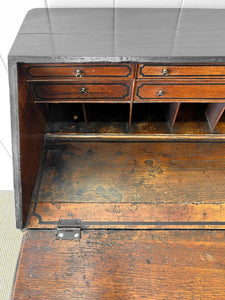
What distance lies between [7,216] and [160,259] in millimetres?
1404

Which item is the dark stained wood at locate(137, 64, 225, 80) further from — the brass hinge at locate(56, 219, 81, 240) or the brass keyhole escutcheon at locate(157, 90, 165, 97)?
the brass hinge at locate(56, 219, 81, 240)

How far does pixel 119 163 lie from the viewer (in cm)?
121

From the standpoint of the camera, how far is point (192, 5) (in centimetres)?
117

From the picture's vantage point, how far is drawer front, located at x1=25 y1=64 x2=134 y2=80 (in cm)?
94

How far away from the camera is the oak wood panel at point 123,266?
89 cm

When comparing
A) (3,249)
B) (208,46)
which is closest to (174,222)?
(208,46)

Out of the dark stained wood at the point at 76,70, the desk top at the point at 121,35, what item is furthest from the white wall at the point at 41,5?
the dark stained wood at the point at 76,70

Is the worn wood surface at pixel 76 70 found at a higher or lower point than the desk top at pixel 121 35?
lower

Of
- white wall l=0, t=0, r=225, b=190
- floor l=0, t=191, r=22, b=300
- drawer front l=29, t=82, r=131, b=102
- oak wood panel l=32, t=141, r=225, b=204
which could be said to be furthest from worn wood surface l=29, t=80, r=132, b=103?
floor l=0, t=191, r=22, b=300

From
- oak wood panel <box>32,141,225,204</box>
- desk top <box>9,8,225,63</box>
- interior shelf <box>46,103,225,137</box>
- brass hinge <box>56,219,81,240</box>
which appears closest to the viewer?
desk top <box>9,8,225,63</box>

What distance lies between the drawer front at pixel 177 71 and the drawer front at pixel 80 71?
0.06m

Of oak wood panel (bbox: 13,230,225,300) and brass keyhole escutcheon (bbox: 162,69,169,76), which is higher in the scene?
brass keyhole escutcheon (bbox: 162,69,169,76)

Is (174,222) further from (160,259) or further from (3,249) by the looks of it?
(3,249)

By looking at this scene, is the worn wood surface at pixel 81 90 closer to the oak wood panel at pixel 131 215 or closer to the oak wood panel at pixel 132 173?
the oak wood panel at pixel 132 173
